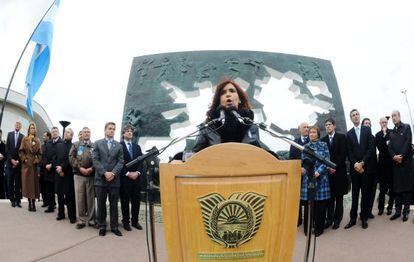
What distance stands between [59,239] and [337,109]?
7158mm

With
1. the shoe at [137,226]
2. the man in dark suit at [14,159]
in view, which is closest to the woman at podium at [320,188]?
the shoe at [137,226]

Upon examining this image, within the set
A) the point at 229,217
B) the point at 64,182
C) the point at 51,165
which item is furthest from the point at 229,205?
the point at 51,165

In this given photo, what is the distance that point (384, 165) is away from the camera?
19.5 ft

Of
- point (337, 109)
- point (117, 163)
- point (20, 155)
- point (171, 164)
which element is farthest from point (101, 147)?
point (337, 109)

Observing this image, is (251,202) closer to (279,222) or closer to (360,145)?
(279,222)

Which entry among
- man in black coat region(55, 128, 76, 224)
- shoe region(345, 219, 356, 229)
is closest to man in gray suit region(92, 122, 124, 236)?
man in black coat region(55, 128, 76, 224)

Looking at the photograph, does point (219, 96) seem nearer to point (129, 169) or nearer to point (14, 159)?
point (129, 169)

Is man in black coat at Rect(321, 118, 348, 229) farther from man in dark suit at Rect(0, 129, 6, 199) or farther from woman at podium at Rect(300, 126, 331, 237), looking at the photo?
man in dark suit at Rect(0, 129, 6, 199)

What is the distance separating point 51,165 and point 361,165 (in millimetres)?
4973

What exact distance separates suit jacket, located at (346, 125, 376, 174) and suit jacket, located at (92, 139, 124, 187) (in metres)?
3.30

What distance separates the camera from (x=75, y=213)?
6.13m

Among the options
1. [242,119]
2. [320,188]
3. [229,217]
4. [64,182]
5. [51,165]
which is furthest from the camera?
[51,165]

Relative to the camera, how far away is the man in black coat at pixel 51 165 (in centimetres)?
664

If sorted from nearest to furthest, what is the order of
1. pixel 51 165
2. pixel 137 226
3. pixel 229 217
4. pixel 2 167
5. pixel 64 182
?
pixel 229 217
pixel 137 226
pixel 64 182
pixel 51 165
pixel 2 167
